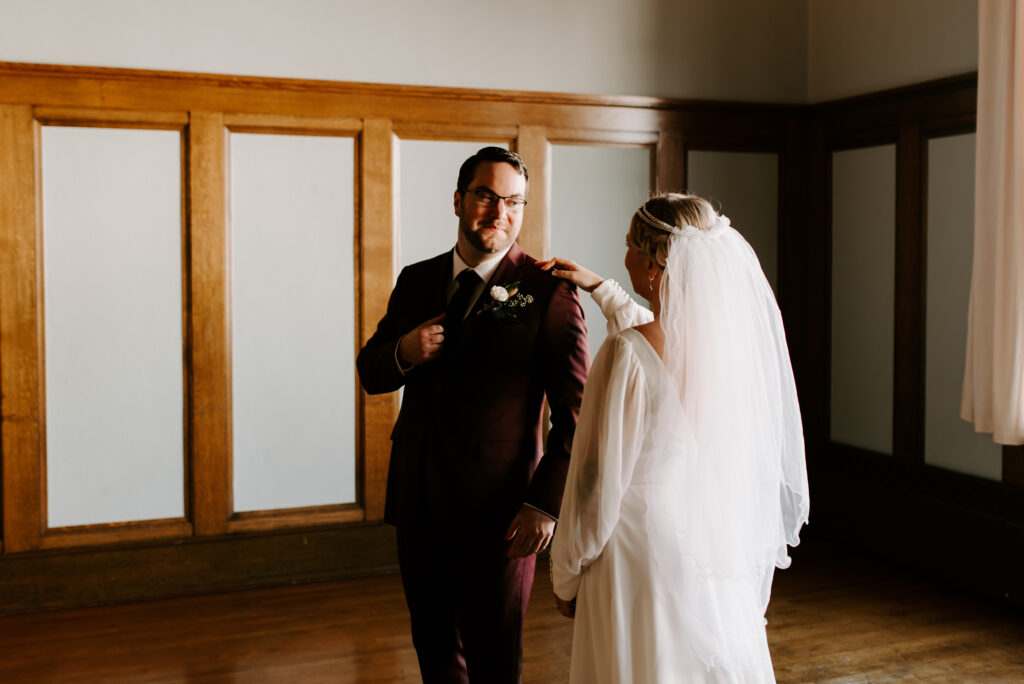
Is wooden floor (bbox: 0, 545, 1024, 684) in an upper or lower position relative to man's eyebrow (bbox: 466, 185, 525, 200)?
lower

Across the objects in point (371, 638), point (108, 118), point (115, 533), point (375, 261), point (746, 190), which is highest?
point (108, 118)

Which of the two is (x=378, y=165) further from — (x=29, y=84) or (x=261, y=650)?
(x=261, y=650)

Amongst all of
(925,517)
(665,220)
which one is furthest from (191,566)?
(925,517)

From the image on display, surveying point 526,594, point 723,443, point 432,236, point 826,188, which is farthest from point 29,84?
point 826,188

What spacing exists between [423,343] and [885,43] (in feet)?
11.9

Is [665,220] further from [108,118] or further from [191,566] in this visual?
[191,566]

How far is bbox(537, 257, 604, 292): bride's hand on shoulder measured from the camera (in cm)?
250

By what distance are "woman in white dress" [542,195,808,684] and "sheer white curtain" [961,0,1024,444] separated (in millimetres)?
2257

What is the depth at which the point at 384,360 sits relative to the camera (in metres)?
2.49

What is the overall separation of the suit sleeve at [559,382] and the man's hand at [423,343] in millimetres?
271

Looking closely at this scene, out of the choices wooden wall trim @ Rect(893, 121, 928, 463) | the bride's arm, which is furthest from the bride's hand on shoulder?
wooden wall trim @ Rect(893, 121, 928, 463)

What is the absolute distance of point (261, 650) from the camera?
3.64 meters

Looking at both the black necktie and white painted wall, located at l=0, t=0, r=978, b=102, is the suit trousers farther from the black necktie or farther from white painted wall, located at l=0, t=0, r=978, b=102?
white painted wall, located at l=0, t=0, r=978, b=102

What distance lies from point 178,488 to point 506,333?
8.46 feet
